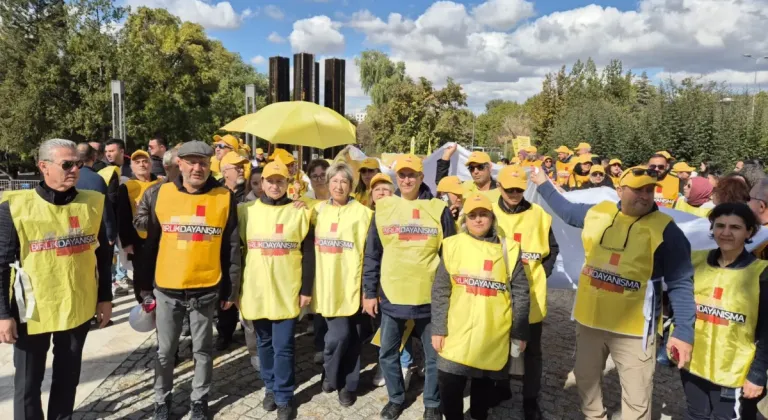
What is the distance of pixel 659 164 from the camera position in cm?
659

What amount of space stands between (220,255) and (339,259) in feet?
3.06

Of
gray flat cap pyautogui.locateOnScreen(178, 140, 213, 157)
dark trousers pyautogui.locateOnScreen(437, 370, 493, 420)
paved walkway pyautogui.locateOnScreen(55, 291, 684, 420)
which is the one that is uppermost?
gray flat cap pyautogui.locateOnScreen(178, 140, 213, 157)

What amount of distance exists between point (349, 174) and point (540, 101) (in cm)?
3130

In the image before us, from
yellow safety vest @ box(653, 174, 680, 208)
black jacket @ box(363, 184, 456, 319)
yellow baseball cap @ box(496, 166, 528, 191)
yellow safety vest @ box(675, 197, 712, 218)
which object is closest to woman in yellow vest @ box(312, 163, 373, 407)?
black jacket @ box(363, 184, 456, 319)

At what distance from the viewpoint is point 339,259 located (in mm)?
4148

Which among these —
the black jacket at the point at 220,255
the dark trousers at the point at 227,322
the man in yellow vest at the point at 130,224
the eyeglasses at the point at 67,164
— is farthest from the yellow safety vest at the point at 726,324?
the dark trousers at the point at 227,322

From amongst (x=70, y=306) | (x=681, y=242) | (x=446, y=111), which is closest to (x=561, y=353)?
(x=681, y=242)

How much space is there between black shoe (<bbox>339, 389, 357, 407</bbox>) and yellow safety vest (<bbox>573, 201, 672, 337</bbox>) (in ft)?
6.57

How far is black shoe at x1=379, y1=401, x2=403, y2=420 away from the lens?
Result: 4078mm

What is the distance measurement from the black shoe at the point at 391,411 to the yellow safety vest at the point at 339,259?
816 millimetres

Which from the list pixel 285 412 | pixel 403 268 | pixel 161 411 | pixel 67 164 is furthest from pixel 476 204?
pixel 161 411

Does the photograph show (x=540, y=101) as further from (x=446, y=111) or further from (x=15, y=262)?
(x=15, y=262)

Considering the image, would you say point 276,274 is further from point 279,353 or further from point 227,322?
point 227,322

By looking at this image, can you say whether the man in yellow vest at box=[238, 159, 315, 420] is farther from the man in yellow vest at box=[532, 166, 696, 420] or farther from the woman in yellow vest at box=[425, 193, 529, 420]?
the man in yellow vest at box=[532, 166, 696, 420]
